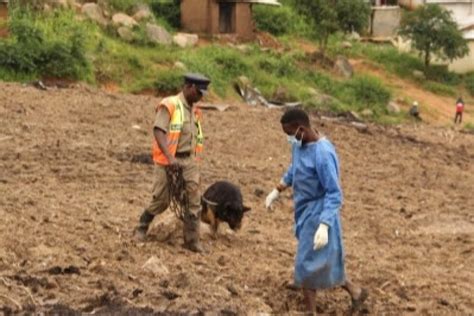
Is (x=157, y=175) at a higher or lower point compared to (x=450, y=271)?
higher

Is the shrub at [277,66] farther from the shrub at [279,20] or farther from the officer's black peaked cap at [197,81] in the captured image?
the officer's black peaked cap at [197,81]

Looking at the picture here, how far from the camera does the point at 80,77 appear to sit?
74.8 ft

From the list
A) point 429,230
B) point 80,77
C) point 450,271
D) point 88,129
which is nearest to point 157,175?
point 450,271

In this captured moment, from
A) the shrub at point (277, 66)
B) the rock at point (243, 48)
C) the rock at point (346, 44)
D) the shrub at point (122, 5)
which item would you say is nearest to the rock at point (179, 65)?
the shrub at point (277, 66)

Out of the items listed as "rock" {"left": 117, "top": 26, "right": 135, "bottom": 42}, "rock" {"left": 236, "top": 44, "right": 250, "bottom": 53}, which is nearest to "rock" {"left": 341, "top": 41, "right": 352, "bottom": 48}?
"rock" {"left": 236, "top": 44, "right": 250, "bottom": 53}

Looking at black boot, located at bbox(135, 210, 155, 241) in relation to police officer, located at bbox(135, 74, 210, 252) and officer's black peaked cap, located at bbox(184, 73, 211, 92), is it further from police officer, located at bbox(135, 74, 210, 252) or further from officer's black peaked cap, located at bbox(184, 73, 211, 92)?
officer's black peaked cap, located at bbox(184, 73, 211, 92)

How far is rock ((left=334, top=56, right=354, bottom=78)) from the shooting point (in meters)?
32.6

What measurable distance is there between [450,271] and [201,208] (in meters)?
2.38

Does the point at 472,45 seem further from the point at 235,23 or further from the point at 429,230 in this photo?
the point at 429,230

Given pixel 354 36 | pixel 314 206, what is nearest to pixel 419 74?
pixel 354 36

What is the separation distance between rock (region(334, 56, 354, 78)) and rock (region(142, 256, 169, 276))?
2528 centimetres

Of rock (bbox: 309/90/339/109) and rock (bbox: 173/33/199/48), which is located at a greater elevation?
rock (bbox: 173/33/199/48)

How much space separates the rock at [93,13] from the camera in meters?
28.3

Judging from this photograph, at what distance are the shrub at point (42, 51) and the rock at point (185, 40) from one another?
5.73 m
